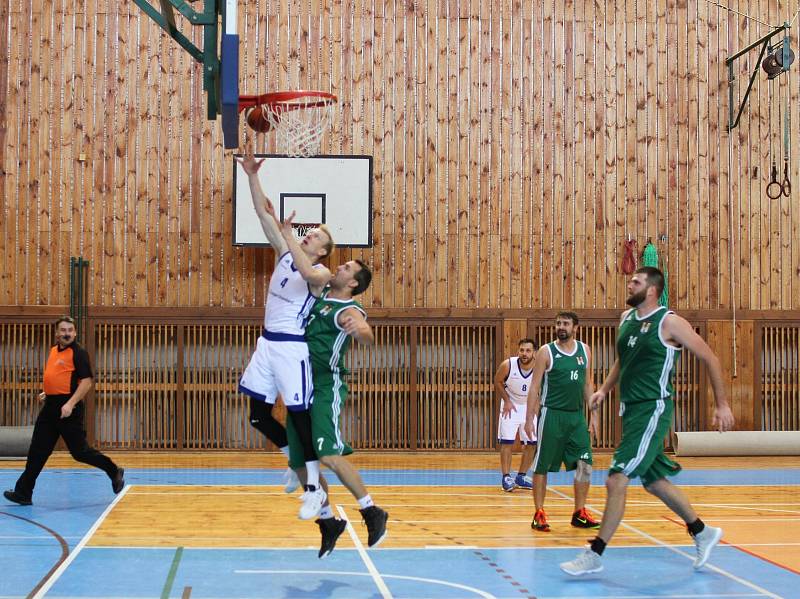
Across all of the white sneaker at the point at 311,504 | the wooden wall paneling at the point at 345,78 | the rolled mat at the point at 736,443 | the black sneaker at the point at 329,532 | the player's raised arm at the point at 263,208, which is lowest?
the rolled mat at the point at 736,443

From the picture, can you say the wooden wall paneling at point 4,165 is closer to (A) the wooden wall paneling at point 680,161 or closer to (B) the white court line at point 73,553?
(B) the white court line at point 73,553

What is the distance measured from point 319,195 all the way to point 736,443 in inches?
288

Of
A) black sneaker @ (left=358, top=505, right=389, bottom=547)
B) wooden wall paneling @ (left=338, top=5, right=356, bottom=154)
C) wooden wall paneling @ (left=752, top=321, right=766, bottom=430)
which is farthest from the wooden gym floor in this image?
wooden wall paneling @ (left=338, top=5, right=356, bottom=154)

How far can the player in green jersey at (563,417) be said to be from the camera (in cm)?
898

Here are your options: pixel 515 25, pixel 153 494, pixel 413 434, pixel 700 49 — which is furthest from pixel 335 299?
pixel 700 49

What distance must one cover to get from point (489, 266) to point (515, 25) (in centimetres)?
389

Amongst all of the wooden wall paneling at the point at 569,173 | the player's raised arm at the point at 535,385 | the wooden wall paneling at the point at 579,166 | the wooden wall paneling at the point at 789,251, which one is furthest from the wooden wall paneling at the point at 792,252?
the player's raised arm at the point at 535,385

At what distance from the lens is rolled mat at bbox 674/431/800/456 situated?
621 inches

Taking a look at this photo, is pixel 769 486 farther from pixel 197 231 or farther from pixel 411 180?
pixel 197 231

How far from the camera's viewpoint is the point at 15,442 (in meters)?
14.6

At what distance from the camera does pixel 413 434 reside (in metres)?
16.1

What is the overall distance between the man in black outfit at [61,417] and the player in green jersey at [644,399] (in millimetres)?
5167

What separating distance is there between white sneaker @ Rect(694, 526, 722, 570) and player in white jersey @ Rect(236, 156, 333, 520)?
8.70ft

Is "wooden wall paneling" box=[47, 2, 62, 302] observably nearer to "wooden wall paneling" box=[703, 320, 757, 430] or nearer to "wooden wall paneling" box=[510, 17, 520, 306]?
"wooden wall paneling" box=[510, 17, 520, 306]
